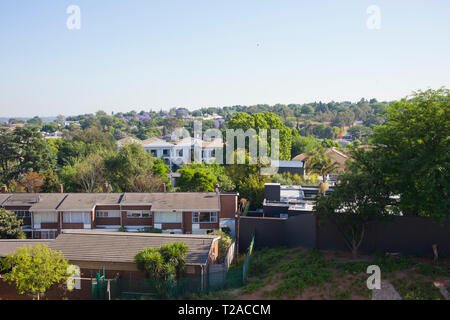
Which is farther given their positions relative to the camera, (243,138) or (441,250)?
(243,138)

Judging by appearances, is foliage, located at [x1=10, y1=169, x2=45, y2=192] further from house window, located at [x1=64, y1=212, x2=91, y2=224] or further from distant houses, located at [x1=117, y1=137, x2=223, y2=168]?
distant houses, located at [x1=117, y1=137, x2=223, y2=168]

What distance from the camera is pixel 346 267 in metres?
16.4

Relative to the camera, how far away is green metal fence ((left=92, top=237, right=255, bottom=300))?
16.1 metres

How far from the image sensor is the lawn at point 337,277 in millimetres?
14320

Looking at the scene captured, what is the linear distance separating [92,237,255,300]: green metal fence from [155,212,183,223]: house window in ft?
41.3

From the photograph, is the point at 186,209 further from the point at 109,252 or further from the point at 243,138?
the point at 243,138

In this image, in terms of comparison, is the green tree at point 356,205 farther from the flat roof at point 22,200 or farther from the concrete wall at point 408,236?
the flat roof at point 22,200

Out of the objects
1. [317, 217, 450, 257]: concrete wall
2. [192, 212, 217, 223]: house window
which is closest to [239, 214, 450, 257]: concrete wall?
[317, 217, 450, 257]: concrete wall

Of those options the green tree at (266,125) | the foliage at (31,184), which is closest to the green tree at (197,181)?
the foliage at (31,184)

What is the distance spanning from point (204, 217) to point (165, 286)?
1307 centimetres

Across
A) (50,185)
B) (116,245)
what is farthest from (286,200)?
(50,185)

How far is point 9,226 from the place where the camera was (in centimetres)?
2714
